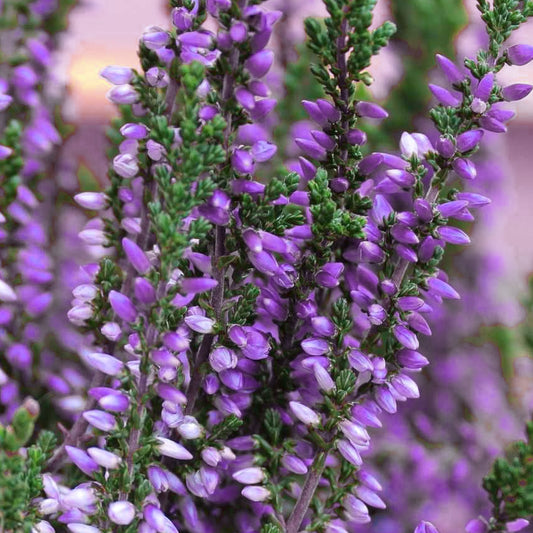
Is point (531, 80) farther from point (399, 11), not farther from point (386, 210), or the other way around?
point (386, 210)

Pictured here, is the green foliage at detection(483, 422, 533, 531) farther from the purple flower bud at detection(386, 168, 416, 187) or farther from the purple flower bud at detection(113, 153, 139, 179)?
the purple flower bud at detection(113, 153, 139, 179)

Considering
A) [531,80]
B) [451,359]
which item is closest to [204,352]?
[451,359]

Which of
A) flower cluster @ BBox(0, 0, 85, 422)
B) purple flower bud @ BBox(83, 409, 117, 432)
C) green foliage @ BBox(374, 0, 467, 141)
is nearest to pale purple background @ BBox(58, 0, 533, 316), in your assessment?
green foliage @ BBox(374, 0, 467, 141)

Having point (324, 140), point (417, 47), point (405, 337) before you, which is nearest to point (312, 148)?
point (324, 140)

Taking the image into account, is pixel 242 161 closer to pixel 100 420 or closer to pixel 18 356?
pixel 100 420

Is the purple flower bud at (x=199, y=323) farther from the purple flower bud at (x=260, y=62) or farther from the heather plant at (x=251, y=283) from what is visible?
the purple flower bud at (x=260, y=62)

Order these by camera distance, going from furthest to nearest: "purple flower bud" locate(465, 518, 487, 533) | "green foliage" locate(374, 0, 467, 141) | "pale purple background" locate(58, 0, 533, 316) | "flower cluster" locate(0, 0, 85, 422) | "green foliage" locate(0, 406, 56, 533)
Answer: "pale purple background" locate(58, 0, 533, 316) → "green foliage" locate(374, 0, 467, 141) → "flower cluster" locate(0, 0, 85, 422) → "purple flower bud" locate(465, 518, 487, 533) → "green foliage" locate(0, 406, 56, 533)

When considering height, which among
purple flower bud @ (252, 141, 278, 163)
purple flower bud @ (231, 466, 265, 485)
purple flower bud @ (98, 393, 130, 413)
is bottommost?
purple flower bud @ (231, 466, 265, 485)

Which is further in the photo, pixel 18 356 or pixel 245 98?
pixel 18 356
